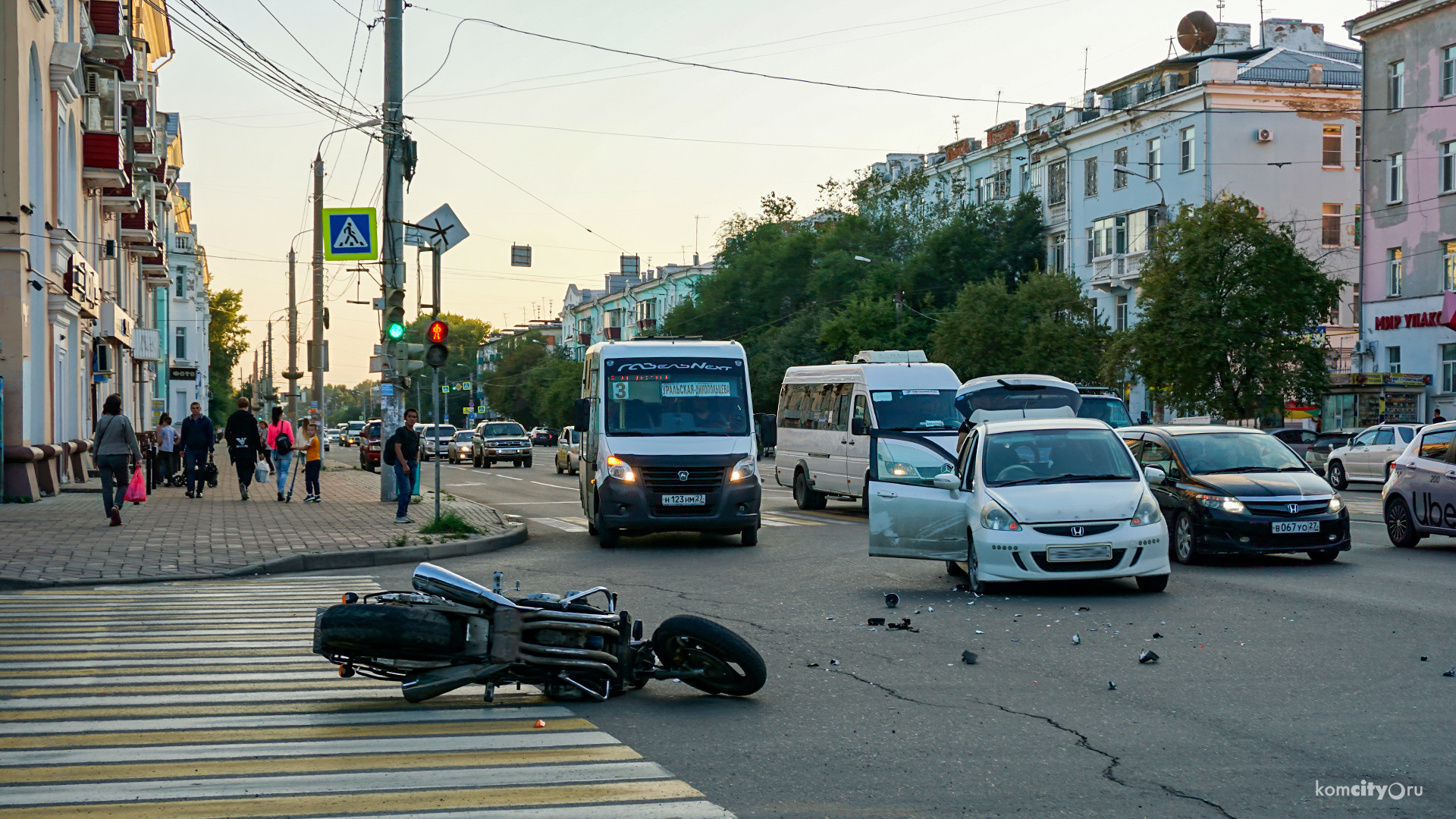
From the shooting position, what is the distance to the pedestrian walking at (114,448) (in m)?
19.6

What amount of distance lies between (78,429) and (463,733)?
96.8ft

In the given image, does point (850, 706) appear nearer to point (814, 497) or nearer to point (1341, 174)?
point (814, 497)

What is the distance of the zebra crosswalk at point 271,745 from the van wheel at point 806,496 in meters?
16.5

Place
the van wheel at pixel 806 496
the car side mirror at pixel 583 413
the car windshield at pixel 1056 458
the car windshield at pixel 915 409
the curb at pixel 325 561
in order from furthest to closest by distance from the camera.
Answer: the van wheel at pixel 806 496
the car windshield at pixel 915 409
the car side mirror at pixel 583 413
the curb at pixel 325 561
the car windshield at pixel 1056 458

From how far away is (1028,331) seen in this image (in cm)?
5050

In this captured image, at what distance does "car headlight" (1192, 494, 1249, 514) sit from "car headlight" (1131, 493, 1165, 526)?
237cm

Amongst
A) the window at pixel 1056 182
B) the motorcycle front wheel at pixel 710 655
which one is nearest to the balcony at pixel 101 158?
A: the motorcycle front wheel at pixel 710 655

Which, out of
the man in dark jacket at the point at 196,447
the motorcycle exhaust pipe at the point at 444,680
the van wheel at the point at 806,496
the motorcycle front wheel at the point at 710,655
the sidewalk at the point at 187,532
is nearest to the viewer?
the motorcycle exhaust pipe at the point at 444,680

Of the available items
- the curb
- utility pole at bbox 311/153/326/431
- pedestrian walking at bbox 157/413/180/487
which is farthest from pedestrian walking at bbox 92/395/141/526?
utility pole at bbox 311/153/326/431

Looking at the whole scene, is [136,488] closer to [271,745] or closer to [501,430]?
[271,745]

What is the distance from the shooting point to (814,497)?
25.7 m

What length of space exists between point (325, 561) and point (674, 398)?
5405mm

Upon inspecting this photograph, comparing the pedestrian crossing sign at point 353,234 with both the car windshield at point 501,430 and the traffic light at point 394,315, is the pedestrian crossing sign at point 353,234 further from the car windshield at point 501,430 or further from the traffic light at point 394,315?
the car windshield at point 501,430

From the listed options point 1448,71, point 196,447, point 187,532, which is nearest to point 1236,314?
point 1448,71
